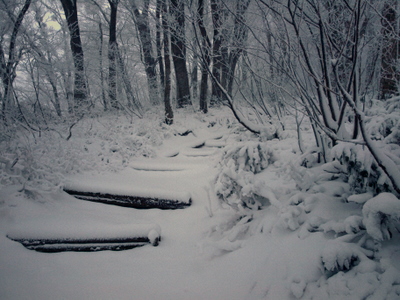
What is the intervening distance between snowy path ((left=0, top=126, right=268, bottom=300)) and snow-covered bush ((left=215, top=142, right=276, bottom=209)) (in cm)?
54

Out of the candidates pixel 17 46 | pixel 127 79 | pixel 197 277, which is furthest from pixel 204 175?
pixel 127 79

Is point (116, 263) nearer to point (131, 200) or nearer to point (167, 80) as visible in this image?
point (131, 200)

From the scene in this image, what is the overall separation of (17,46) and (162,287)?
6761 mm

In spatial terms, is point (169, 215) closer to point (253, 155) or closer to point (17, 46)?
point (253, 155)

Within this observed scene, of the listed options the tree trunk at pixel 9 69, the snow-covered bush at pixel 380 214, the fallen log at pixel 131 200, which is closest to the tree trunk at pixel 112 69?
the tree trunk at pixel 9 69

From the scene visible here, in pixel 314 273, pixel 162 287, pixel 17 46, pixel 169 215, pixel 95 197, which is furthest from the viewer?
pixel 17 46

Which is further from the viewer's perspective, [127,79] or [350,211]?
[127,79]

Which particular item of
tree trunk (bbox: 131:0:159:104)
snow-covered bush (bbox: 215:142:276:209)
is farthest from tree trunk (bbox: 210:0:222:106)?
tree trunk (bbox: 131:0:159:104)

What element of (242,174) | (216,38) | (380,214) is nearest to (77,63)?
(216,38)

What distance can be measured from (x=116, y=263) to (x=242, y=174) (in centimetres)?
185

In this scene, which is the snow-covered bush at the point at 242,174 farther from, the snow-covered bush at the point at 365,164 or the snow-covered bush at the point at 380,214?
the snow-covered bush at the point at 380,214

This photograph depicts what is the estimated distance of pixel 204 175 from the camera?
4.73 m

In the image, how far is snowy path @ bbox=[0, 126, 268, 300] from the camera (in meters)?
1.89

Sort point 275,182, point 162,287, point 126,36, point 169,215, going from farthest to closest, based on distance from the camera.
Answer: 1. point 126,36
2. point 169,215
3. point 275,182
4. point 162,287
